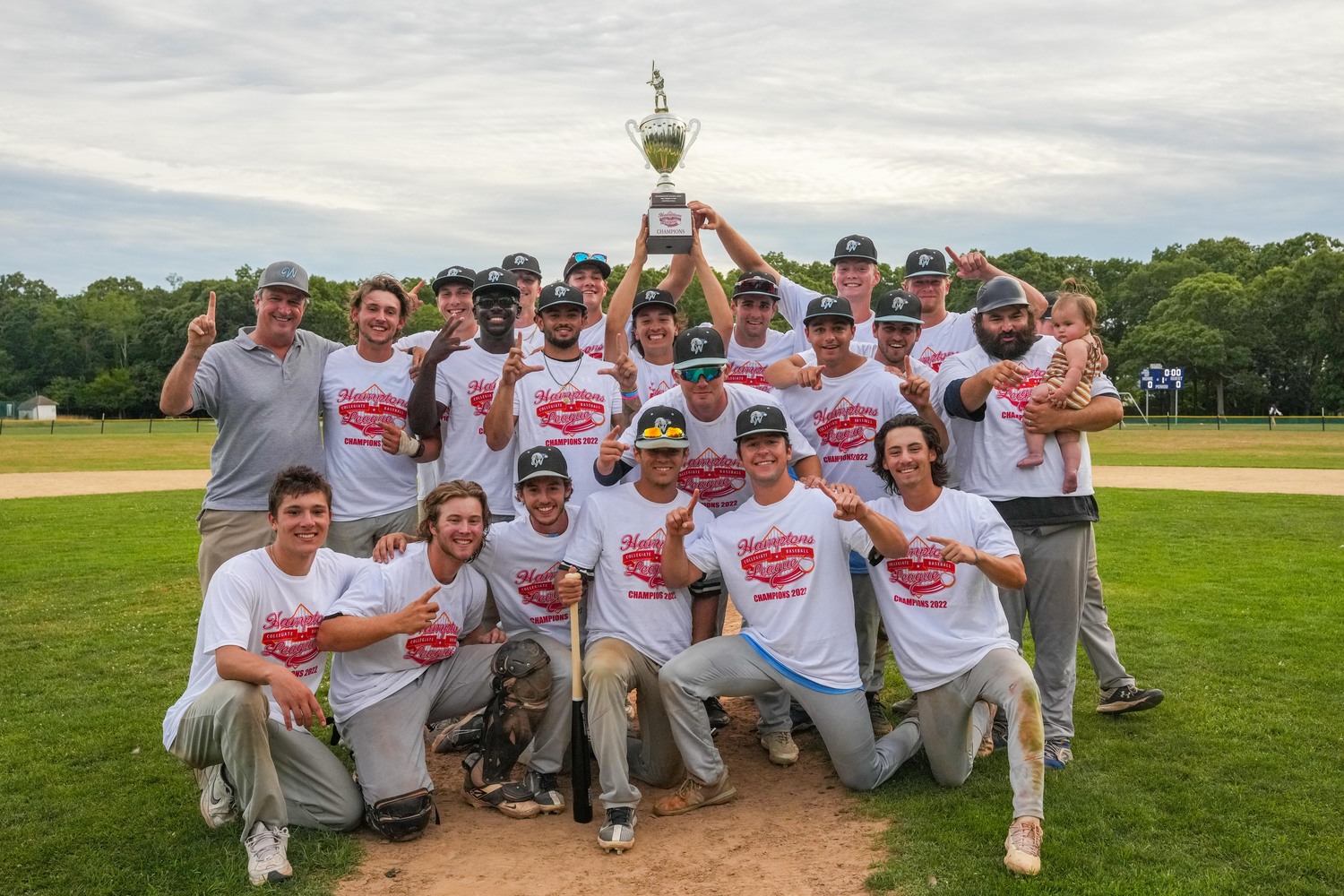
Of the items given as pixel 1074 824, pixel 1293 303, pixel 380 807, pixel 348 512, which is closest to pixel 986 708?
pixel 1074 824

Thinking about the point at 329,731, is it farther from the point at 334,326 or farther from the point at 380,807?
the point at 334,326

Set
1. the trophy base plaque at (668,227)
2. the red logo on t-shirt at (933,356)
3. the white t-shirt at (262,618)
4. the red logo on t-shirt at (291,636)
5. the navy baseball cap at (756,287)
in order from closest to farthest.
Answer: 1. the white t-shirt at (262,618)
2. the red logo on t-shirt at (291,636)
3. the navy baseball cap at (756,287)
4. the red logo on t-shirt at (933,356)
5. the trophy base plaque at (668,227)

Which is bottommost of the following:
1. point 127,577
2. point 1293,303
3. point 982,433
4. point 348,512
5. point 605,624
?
point 127,577

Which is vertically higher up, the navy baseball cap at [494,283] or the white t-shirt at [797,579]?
the navy baseball cap at [494,283]

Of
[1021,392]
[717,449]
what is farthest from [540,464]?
[1021,392]

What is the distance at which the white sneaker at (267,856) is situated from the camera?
15.5 feet

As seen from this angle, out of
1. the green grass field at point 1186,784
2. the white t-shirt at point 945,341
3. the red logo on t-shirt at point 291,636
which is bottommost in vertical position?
the green grass field at point 1186,784

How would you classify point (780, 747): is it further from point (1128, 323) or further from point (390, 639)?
point (1128, 323)

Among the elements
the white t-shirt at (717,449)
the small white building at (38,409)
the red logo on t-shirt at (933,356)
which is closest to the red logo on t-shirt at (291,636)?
the white t-shirt at (717,449)

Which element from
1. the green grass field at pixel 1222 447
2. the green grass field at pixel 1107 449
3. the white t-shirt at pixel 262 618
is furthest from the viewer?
the green grass field at pixel 1107 449

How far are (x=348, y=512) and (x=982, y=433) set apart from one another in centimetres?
402

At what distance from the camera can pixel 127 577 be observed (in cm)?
1282

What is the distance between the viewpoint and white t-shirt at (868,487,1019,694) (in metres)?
5.48

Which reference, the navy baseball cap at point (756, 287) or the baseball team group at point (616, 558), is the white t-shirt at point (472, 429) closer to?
the baseball team group at point (616, 558)
